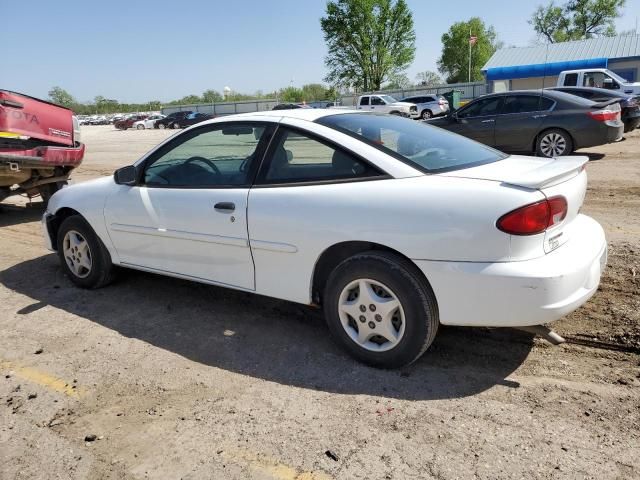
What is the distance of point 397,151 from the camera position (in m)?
3.21

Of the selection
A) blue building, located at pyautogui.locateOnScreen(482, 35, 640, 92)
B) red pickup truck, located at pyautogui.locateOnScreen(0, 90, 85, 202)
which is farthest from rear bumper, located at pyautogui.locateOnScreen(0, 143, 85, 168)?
blue building, located at pyautogui.locateOnScreen(482, 35, 640, 92)

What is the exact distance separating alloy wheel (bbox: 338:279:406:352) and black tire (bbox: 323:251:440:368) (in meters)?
0.03

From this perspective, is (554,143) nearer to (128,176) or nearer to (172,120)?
(128,176)

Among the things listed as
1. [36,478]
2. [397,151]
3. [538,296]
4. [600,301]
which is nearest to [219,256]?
[397,151]

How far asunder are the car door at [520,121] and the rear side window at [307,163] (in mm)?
8815

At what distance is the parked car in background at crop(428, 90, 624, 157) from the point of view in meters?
10.4

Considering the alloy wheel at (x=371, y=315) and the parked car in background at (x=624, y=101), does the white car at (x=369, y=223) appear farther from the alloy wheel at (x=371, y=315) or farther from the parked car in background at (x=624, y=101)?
the parked car in background at (x=624, y=101)

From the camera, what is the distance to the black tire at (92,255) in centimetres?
462

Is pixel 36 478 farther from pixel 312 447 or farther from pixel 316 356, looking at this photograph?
pixel 316 356

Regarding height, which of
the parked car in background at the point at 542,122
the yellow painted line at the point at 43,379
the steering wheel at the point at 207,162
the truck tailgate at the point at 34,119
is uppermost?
the truck tailgate at the point at 34,119

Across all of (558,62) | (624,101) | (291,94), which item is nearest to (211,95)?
(291,94)

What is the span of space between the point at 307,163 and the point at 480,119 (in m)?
9.25

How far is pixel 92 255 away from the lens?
15.3 ft

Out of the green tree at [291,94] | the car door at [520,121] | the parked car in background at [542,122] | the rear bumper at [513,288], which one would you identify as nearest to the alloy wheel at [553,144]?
the parked car in background at [542,122]
